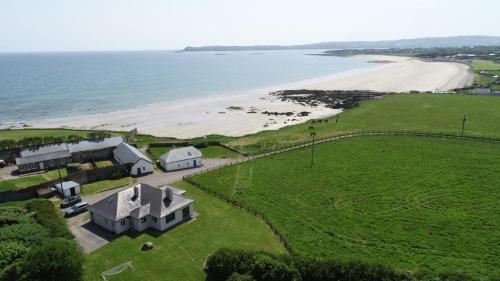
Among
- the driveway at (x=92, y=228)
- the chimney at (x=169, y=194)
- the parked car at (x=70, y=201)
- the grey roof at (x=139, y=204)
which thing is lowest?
the driveway at (x=92, y=228)

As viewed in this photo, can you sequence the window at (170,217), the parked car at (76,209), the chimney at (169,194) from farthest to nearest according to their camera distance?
the parked car at (76,209)
the chimney at (169,194)
the window at (170,217)

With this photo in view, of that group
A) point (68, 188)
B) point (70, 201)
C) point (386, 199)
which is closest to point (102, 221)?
point (70, 201)

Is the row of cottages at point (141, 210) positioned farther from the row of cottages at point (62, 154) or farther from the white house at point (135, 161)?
the row of cottages at point (62, 154)

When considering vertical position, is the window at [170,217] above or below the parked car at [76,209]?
above

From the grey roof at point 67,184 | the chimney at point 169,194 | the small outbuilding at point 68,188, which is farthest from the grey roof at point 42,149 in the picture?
the chimney at point 169,194

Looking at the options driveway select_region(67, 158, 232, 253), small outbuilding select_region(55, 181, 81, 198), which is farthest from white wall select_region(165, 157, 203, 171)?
small outbuilding select_region(55, 181, 81, 198)

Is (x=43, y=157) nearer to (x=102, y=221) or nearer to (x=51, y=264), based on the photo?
(x=102, y=221)
